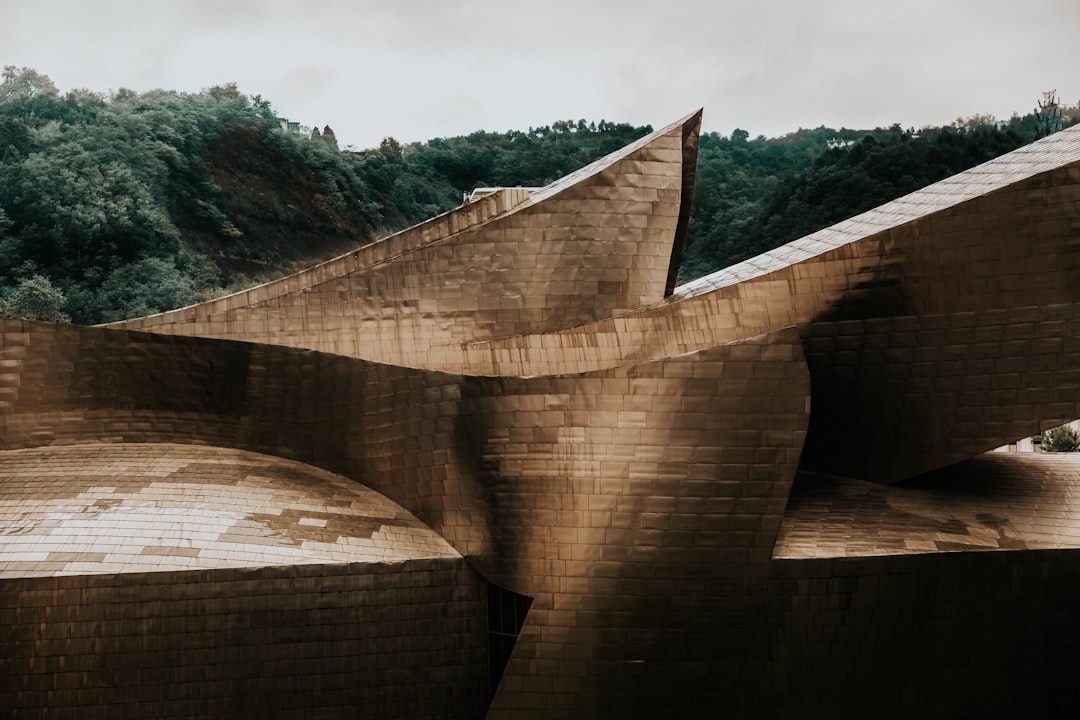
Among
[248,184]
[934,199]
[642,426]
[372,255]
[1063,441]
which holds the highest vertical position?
[248,184]

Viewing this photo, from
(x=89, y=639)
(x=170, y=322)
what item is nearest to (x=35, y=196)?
(x=170, y=322)

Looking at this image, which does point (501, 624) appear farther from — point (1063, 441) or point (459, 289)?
point (1063, 441)

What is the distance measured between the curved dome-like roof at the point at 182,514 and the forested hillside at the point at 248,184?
26572 mm

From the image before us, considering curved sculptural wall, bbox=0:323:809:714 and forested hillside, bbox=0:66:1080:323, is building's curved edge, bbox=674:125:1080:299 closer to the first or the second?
curved sculptural wall, bbox=0:323:809:714

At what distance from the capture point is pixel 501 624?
883 centimetres

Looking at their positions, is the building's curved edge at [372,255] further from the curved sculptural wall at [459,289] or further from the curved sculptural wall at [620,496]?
the curved sculptural wall at [620,496]

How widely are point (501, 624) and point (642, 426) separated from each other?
84.9 inches

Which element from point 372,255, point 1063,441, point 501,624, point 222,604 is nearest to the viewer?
point 222,604

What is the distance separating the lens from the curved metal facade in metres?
8.42

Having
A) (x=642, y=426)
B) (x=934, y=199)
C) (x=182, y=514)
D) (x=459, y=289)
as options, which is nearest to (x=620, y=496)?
(x=642, y=426)

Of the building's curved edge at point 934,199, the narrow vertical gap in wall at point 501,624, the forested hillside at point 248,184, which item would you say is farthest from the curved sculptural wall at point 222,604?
the forested hillside at point 248,184

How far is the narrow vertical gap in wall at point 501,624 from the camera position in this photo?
8797 millimetres

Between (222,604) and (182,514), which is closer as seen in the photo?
(222,604)

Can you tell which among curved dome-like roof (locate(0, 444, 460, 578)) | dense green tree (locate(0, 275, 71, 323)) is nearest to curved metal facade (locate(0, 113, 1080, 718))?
curved dome-like roof (locate(0, 444, 460, 578))
